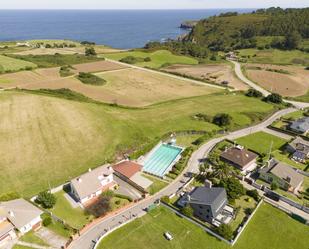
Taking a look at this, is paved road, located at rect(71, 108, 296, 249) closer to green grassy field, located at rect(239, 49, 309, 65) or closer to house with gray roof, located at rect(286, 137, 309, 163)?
house with gray roof, located at rect(286, 137, 309, 163)

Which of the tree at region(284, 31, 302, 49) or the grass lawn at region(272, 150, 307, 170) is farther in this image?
the tree at region(284, 31, 302, 49)

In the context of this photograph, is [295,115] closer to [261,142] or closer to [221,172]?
[261,142]

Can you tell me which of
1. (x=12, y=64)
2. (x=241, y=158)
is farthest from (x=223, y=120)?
(x=12, y=64)

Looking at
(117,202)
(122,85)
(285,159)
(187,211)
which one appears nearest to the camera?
(187,211)

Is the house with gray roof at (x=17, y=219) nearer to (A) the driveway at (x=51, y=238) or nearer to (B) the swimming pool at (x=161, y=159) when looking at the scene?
(A) the driveway at (x=51, y=238)

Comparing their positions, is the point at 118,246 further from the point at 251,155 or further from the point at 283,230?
the point at 251,155

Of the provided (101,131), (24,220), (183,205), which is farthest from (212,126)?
(24,220)

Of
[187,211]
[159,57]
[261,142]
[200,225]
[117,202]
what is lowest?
[261,142]

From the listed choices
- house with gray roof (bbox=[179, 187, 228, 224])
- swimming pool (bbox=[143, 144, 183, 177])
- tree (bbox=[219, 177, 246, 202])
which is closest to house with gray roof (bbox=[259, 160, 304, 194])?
tree (bbox=[219, 177, 246, 202])
